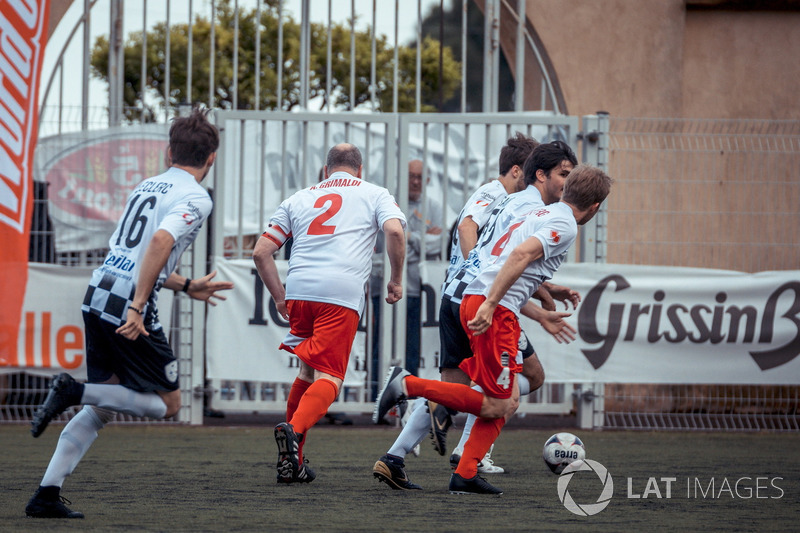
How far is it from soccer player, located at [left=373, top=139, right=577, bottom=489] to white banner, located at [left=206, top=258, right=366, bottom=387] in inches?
119

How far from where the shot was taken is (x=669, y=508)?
15.6ft

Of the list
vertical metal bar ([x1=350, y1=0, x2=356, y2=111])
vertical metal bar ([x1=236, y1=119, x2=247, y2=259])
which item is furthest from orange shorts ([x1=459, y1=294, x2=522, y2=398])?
vertical metal bar ([x1=350, y1=0, x2=356, y2=111])

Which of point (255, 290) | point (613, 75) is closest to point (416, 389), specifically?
point (255, 290)

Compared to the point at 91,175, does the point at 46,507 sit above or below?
below

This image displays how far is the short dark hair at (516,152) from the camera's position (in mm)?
6125

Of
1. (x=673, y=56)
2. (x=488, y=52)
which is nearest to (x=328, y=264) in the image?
(x=488, y=52)

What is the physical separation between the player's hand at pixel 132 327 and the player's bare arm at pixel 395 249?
1398 mm

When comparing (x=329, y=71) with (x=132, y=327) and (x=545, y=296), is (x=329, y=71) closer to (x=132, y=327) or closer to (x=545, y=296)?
(x=545, y=296)

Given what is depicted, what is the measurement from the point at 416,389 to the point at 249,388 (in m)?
4.13

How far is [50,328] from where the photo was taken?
27.7ft

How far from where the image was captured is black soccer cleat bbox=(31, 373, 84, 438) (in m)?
4.24

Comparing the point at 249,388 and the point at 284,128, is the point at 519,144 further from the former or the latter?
the point at 249,388

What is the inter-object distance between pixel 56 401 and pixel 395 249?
1887 mm

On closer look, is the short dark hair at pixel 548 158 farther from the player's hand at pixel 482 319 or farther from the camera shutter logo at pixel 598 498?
the camera shutter logo at pixel 598 498
